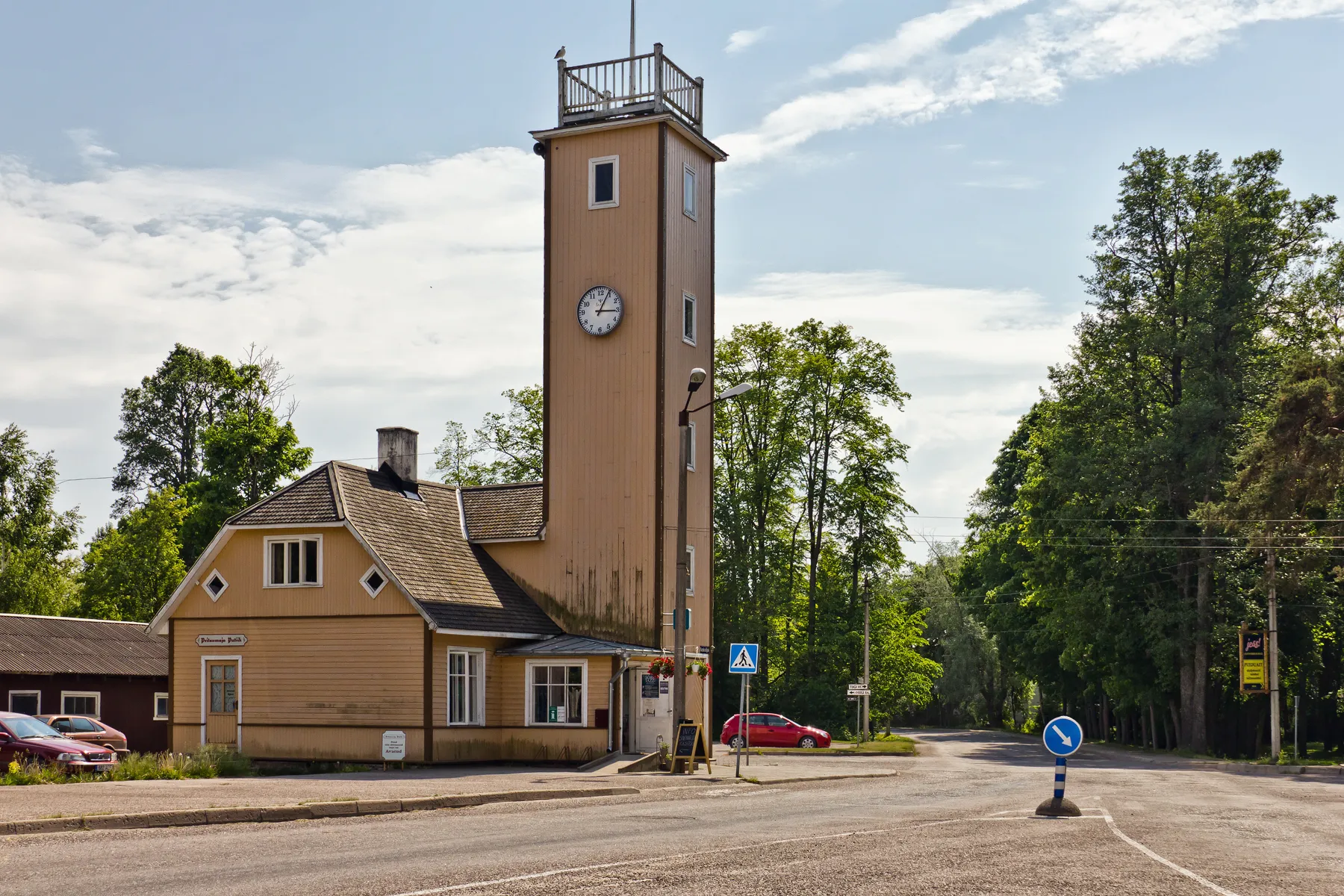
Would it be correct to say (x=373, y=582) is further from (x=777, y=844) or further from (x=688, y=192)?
(x=777, y=844)

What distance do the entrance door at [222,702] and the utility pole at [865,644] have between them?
26.0 meters

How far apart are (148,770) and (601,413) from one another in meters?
14.7

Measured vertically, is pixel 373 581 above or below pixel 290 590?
above

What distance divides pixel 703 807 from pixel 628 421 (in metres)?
17.1

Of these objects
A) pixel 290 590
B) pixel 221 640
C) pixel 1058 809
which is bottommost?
pixel 1058 809

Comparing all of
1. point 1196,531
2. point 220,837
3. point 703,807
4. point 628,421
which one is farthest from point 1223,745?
point 220,837

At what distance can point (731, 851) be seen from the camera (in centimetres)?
1309

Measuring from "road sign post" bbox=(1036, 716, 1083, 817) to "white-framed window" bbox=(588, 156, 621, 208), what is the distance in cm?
2210

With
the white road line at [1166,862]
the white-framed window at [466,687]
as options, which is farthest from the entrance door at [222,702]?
the white road line at [1166,862]

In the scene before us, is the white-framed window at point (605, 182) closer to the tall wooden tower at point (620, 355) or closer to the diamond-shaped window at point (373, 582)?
the tall wooden tower at point (620, 355)

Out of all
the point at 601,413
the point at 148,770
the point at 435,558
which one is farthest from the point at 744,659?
the point at 148,770

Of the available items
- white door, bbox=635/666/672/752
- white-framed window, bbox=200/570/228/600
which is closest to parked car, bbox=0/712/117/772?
white-framed window, bbox=200/570/228/600

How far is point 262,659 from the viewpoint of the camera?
33.7 meters

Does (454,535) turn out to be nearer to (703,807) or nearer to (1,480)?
(703,807)
